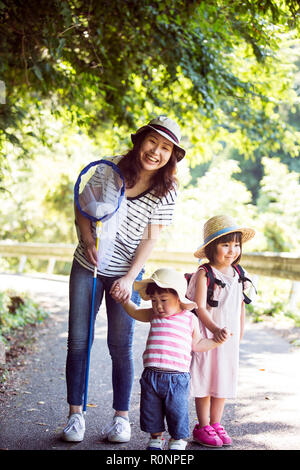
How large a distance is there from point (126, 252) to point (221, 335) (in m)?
0.84

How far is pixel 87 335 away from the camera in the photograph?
376 centimetres

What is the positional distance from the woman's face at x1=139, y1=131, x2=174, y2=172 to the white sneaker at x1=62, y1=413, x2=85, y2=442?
166 cm

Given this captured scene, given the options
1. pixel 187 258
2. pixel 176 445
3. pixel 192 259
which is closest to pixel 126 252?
pixel 176 445

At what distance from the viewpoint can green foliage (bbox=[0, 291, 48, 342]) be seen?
7.45 m

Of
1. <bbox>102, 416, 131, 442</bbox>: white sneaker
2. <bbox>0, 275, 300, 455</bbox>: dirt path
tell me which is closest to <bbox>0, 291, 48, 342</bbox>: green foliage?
<bbox>0, 275, 300, 455</bbox>: dirt path

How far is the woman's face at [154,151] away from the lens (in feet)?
12.0

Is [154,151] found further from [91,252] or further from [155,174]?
[91,252]

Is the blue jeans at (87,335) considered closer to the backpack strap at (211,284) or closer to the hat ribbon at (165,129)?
the backpack strap at (211,284)

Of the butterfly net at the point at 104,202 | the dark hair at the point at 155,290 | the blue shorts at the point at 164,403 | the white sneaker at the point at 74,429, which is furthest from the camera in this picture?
the butterfly net at the point at 104,202

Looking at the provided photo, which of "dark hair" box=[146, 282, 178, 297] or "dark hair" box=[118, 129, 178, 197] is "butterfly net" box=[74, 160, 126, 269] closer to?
"dark hair" box=[118, 129, 178, 197]

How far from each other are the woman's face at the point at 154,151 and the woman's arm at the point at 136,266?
408 millimetres

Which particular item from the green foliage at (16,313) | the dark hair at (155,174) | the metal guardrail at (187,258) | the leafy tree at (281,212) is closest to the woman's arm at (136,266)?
the dark hair at (155,174)

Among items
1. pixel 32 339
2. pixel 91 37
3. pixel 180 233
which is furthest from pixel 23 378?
pixel 180 233
